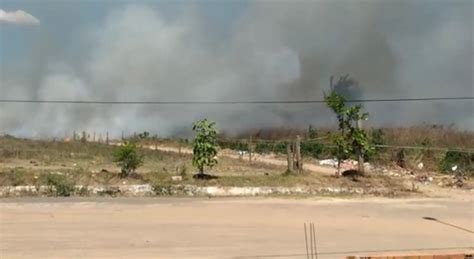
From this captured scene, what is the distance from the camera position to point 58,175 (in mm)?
20875

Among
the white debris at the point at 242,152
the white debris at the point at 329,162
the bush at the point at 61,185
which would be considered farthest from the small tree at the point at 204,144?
the white debris at the point at 242,152

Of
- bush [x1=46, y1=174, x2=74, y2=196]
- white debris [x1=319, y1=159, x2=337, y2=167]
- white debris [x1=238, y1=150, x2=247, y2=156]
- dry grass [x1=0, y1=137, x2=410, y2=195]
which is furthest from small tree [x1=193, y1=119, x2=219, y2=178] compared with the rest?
white debris [x1=238, y1=150, x2=247, y2=156]

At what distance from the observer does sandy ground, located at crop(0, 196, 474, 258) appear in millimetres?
11148

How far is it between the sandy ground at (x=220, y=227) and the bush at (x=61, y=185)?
1112 mm

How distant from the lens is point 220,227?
1396 centimetres

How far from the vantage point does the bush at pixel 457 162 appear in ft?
94.0

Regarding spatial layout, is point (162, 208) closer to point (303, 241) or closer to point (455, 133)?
point (303, 241)

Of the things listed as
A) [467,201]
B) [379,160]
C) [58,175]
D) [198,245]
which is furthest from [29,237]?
[379,160]

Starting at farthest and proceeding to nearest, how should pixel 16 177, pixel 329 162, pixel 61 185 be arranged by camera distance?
pixel 329 162 → pixel 16 177 → pixel 61 185

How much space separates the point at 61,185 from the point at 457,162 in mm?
18297

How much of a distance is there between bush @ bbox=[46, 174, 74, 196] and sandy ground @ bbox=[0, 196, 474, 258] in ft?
3.65

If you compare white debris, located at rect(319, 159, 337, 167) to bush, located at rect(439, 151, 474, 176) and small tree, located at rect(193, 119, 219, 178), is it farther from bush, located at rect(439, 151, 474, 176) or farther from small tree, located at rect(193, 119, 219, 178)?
small tree, located at rect(193, 119, 219, 178)

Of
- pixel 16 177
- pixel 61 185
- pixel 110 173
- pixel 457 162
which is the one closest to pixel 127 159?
pixel 110 173

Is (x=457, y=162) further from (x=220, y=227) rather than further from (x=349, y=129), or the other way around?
(x=220, y=227)
